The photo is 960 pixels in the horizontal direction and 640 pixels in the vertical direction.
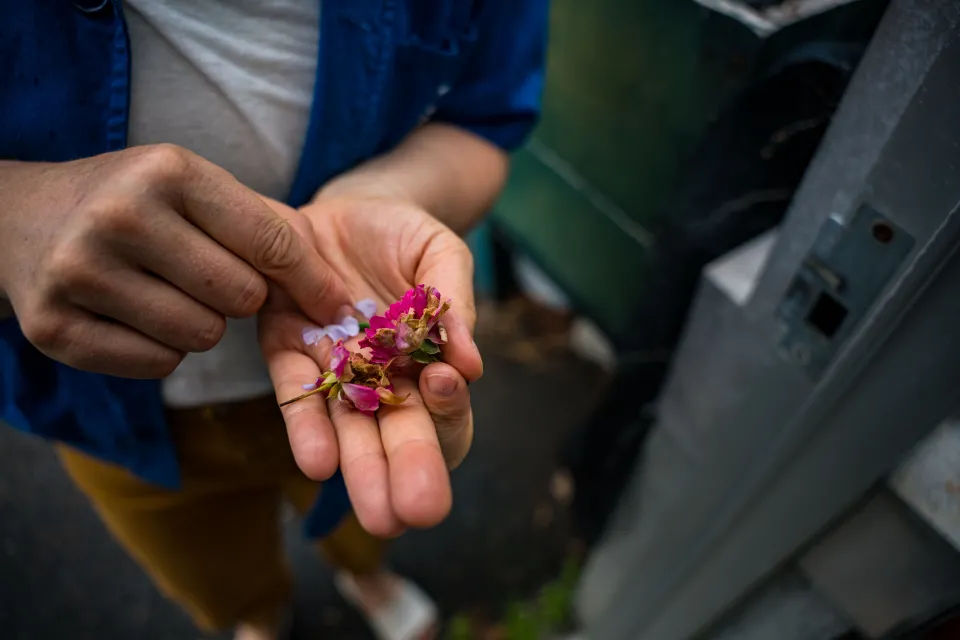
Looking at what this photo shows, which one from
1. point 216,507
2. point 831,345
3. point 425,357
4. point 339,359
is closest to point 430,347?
point 425,357

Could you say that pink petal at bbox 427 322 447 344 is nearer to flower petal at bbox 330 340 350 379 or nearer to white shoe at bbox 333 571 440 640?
flower petal at bbox 330 340 350 379

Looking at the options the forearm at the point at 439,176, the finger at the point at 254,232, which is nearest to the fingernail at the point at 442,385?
the finger at the point at 254,232

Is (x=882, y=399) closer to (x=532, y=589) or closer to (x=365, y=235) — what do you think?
(x=365, y=235)

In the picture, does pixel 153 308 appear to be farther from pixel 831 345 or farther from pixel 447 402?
pixel 831 345

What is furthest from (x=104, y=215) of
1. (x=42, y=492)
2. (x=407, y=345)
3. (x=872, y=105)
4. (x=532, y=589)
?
(x=42, y=492)

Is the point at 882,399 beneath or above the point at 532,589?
above

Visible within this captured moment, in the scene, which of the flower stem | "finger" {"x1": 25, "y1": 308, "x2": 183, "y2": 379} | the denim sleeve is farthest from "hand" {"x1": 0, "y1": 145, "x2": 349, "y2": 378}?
the denim sleeve

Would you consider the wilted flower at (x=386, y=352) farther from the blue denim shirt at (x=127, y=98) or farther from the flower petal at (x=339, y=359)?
the blue denim shirt at (x=127, y=98)
